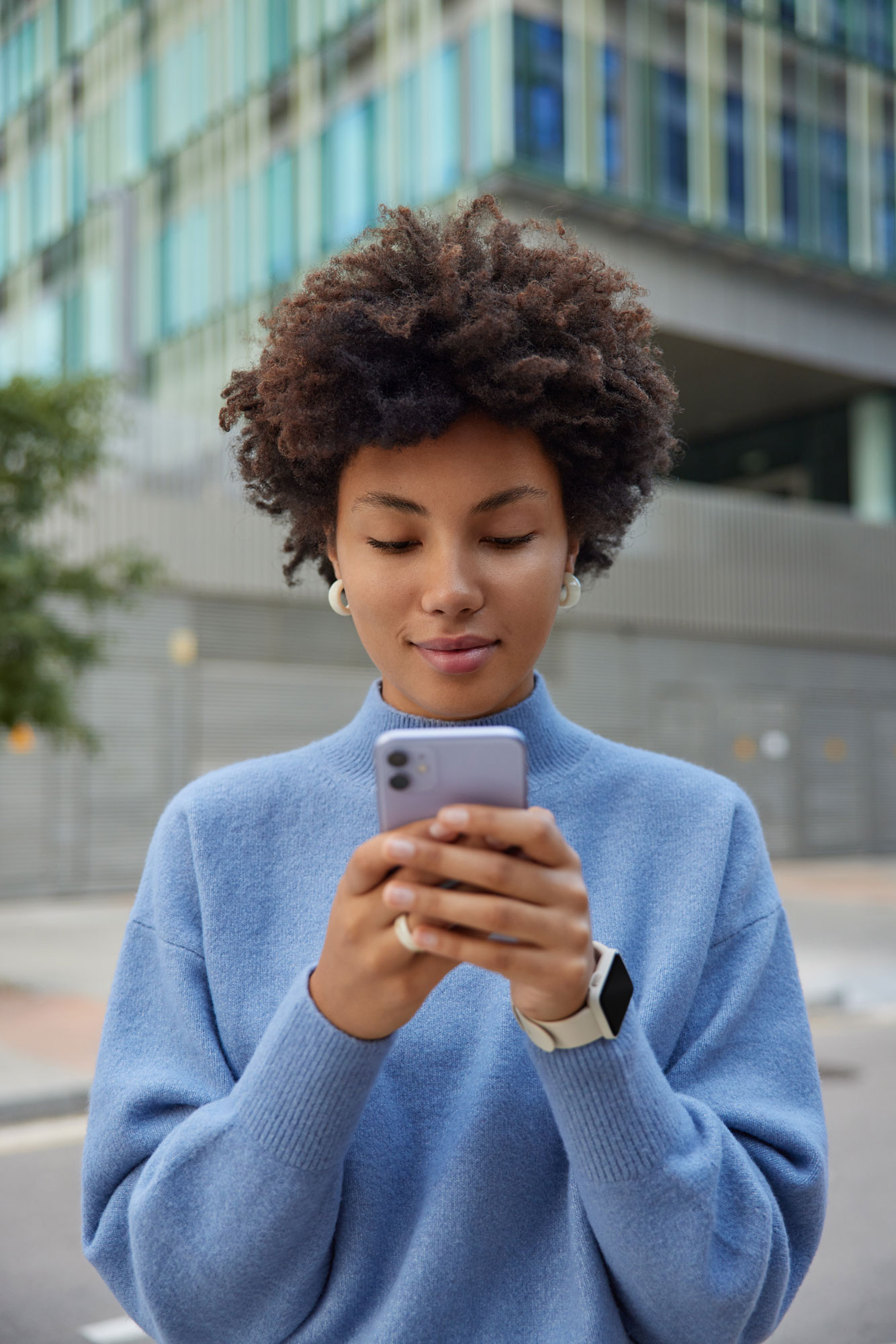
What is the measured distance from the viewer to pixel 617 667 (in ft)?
62.9

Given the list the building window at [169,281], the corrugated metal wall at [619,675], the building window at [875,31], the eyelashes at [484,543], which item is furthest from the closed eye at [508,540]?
the building window at [875,31]

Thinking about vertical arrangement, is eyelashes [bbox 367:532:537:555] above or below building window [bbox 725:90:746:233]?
below

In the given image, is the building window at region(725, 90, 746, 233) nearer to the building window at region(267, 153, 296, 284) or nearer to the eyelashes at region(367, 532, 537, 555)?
the building window at region(267, 153, 296, 284)

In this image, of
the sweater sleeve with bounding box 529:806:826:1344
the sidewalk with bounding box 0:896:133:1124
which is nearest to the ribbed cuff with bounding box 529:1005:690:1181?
the sweater sleeve with bounding box 529:806:826:1344

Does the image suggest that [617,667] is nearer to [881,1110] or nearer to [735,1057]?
[881,1110]

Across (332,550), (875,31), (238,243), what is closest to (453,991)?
(332,550)

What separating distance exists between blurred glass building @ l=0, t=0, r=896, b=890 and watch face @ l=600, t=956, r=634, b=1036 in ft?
48.3

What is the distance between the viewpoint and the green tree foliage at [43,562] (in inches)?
358

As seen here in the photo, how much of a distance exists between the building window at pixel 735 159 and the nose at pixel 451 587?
1983cm

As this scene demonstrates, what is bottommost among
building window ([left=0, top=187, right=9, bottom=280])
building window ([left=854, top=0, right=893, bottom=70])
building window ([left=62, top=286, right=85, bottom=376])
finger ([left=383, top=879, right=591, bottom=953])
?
finger ([left=383, top=879, right=591, bottom=953])

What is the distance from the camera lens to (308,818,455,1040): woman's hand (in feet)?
3.32

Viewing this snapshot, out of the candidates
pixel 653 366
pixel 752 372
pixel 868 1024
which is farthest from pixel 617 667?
pixel 653 366

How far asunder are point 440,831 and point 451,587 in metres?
0.35

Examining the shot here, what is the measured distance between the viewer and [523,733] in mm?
1460
